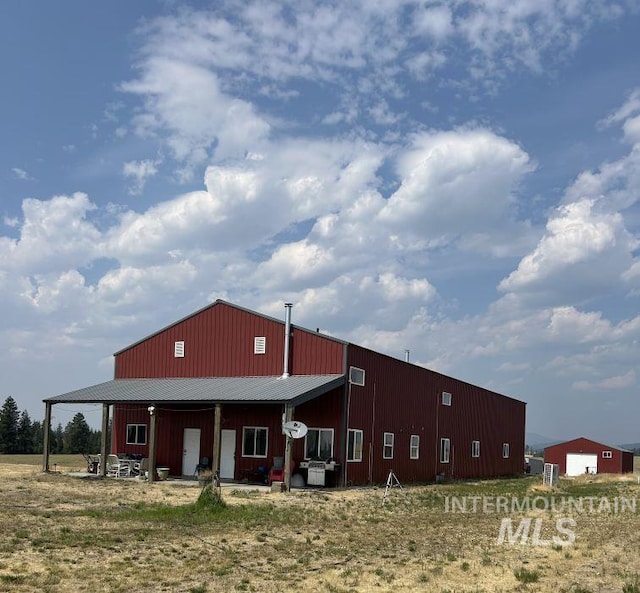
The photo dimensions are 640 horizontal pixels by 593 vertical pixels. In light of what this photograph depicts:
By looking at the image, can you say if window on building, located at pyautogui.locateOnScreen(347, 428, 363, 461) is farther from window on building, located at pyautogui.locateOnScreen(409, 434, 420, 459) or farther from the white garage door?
the white garage door

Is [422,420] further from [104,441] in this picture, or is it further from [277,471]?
[104,441]

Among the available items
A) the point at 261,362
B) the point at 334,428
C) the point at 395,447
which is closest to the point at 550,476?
the point at 395,447

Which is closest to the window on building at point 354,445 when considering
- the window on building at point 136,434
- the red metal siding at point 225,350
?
the red metal siding at point 225,350

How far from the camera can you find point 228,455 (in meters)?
30.7

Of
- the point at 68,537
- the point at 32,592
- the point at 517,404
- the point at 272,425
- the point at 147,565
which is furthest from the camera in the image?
the point at 517,404

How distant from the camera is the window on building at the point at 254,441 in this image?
29984mm

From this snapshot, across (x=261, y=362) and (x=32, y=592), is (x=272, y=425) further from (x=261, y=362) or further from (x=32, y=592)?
(x=32, y=592)

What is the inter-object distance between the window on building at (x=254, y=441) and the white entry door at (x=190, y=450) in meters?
2.42

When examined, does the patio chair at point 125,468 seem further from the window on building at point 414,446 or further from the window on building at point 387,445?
the window on building at point 414,446

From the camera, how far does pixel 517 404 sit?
5078cm

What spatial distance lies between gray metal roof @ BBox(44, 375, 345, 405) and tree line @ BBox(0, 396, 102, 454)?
2132 inches

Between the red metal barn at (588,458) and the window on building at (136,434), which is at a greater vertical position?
the window on building at (136,434)

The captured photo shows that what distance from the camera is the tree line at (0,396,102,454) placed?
83938 millimetres

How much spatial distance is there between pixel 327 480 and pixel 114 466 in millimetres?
8386
